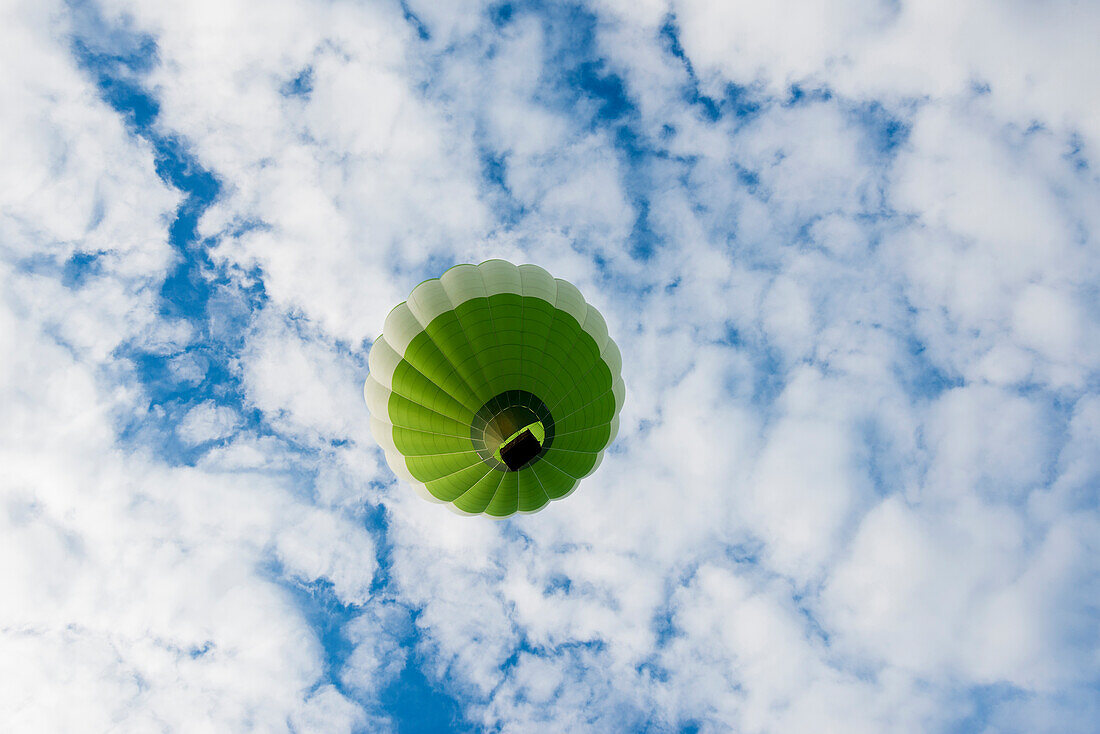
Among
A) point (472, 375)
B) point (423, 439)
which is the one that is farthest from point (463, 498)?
point (472, 375)

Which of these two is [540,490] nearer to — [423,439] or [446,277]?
[423,439]

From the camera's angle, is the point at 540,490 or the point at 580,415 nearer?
the point at 580,415

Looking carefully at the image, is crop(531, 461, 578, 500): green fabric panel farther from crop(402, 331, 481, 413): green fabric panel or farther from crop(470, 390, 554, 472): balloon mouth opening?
crop(402, 331, 481, 413): green fabric panel

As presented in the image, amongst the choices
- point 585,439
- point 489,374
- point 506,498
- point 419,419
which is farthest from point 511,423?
point 506,498

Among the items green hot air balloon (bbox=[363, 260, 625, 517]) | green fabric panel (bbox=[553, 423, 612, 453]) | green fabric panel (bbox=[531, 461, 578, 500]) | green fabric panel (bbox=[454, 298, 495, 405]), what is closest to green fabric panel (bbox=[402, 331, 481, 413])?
green hot air balloon (bbox=[363, 260, 625, 517])

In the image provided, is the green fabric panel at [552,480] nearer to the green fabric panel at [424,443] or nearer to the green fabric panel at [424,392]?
the green fabric panel at [424,443]

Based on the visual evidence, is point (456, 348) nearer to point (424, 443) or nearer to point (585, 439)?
point (424, 443)

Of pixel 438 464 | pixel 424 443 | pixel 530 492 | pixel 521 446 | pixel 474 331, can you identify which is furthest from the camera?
pixel 530 492
